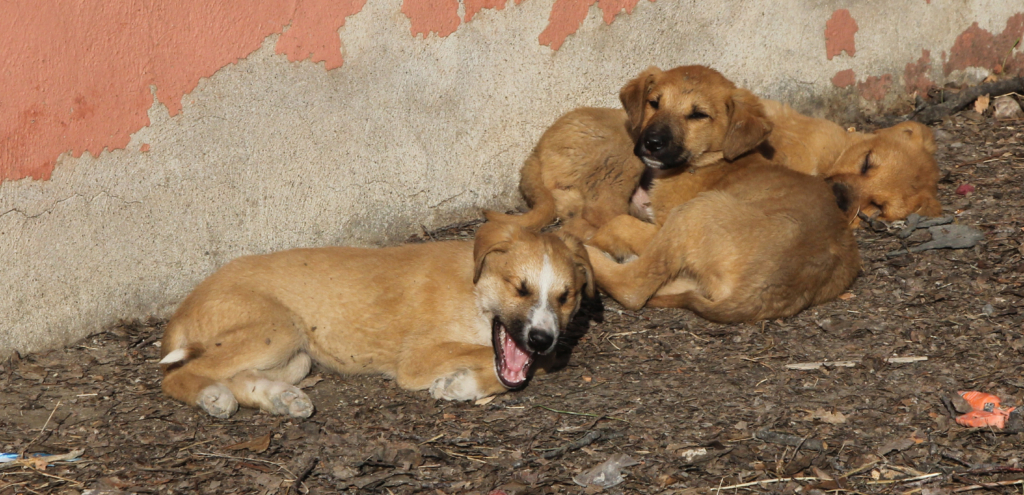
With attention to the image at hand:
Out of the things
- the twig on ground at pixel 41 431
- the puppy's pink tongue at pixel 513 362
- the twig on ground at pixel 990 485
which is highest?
the twig on ground at pixel 41 431

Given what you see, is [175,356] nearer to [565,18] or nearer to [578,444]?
[578,444]

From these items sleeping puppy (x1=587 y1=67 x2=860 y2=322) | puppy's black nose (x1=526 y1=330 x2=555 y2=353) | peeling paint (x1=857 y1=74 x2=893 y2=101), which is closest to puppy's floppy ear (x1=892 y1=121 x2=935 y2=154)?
sleeping puppy (x1=587 y1=67 x2=860 y2=322)

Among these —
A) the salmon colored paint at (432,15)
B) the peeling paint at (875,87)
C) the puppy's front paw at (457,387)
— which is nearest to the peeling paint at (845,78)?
the peeling paint at (875,87)

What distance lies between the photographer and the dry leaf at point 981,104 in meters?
8.27

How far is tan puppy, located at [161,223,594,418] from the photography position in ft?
13.7

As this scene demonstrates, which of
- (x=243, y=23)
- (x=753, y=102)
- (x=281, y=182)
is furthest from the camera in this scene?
(x=753, y=102)

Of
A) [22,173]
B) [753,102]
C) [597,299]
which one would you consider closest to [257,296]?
[22,173]

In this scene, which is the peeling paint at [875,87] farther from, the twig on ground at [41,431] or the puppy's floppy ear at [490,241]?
the twig on ground at [41,431]

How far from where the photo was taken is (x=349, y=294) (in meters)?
4.52

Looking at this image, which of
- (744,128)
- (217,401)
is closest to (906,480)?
(744,128)

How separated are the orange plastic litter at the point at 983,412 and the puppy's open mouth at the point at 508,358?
1.92 meters

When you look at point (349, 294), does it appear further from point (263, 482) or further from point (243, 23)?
point (243, 23)

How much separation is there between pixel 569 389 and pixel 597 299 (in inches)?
44.0

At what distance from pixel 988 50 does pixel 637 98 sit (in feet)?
15.4
